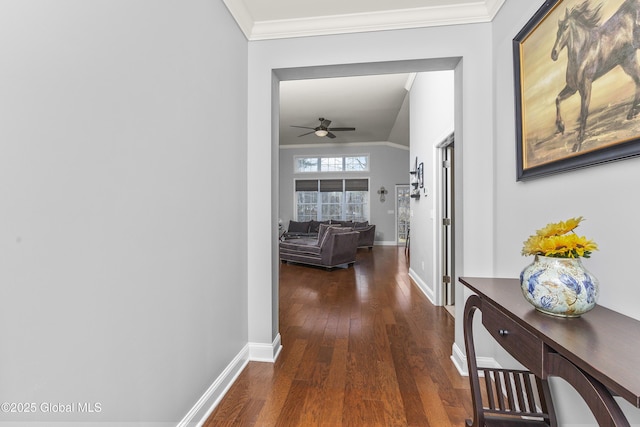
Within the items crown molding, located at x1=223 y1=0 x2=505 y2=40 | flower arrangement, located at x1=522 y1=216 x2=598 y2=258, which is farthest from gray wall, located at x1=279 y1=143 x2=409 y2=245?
flower arrangement, located at x1=522 y1=216 x2=598 y2=258

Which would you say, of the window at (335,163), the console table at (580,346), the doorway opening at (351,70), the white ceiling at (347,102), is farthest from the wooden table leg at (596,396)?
the window at (335,163)

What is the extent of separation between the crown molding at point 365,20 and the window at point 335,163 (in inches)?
297

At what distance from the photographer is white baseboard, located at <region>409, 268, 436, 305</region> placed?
3.68 metres

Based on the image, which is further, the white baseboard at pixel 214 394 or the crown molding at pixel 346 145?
the crown molding at pixel 346 145

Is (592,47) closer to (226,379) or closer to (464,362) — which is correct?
(464,362)

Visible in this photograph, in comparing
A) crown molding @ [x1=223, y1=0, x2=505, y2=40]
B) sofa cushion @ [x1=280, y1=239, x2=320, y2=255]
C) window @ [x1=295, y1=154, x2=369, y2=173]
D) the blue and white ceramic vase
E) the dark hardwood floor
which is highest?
window @ [x1=295, y1=154, x2=369, y2=173]

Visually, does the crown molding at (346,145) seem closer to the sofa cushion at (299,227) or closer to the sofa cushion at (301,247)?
the sofa cushion at (299,227)

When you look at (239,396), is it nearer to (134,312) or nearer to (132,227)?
(134,312)

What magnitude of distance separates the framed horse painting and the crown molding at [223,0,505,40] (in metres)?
0.55

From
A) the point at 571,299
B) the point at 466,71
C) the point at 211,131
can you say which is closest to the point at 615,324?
the point at 571,299

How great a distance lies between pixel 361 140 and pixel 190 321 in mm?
8490

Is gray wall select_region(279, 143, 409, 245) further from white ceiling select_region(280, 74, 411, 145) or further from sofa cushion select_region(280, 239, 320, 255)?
sofa cushion select_region(280, 239, 320, 255)

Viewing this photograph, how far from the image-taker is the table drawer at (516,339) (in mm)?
904

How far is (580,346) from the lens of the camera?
758 mm
